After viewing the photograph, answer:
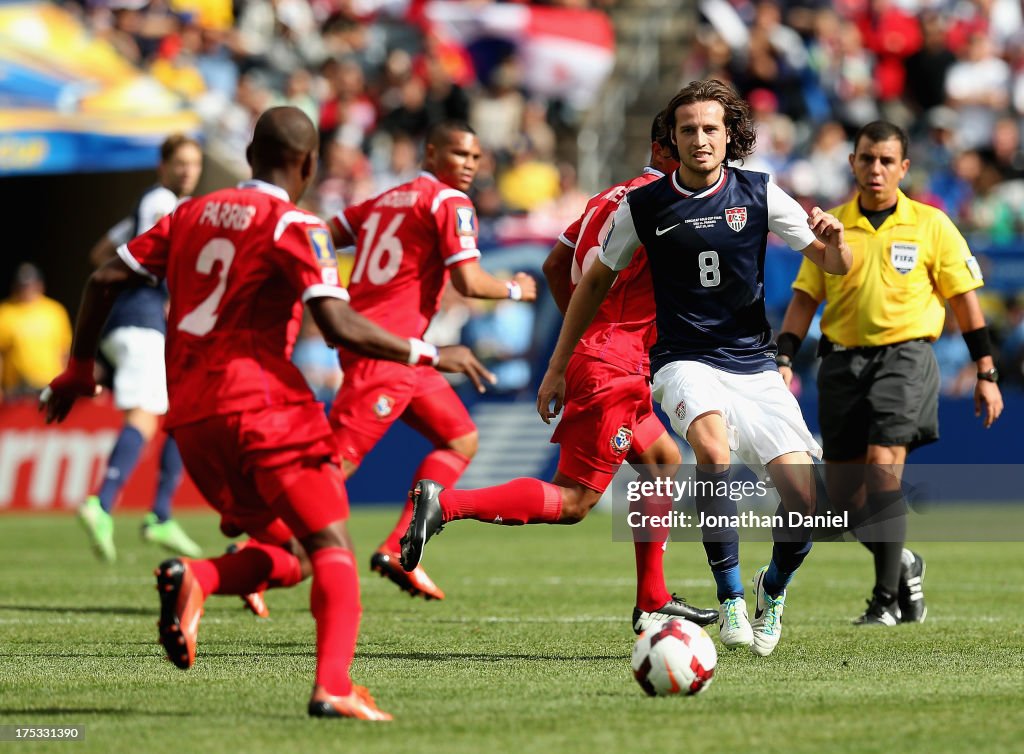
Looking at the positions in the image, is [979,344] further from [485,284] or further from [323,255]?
[323,255]

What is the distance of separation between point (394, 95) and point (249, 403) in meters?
17.7

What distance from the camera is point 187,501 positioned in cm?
1756

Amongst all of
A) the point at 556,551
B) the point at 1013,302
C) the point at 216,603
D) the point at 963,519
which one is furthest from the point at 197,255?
the point at 1013,302

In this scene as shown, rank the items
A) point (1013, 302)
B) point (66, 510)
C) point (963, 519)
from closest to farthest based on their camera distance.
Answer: point (963, 519) → point (66, 510) → point (1013, 302)

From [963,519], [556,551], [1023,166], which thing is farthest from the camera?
[1023,166]

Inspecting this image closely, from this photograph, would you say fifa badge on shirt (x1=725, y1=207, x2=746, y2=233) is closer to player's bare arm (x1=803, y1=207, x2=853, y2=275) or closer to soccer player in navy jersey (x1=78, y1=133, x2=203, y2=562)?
player's bare arm (x1=803, y1=207, x2=853, y2=275)

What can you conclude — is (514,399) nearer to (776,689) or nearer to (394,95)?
(394,95)

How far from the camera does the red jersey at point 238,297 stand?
17.9 ft

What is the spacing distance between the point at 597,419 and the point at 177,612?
8.42 feet

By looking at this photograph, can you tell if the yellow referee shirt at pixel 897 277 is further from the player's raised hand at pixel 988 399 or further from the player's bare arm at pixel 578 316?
the player's bare arm at pixel 578 316

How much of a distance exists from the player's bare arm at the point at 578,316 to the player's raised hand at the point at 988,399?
96.8 inches

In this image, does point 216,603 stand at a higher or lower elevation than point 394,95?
lower

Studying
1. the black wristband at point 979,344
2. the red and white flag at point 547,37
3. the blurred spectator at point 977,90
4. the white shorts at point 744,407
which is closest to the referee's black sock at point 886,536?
the black wristband at point 979,344

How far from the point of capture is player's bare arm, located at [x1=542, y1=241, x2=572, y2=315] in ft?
26.2
